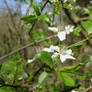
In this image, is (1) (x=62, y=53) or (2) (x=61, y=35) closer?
(1) (x=62, y=53)

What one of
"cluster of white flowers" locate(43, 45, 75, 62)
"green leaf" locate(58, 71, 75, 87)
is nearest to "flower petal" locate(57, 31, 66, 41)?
"cluster of white flowers" locate(43, 45, 75, 62)

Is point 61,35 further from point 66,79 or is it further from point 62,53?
point 66,79

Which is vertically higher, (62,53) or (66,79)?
(62,53)

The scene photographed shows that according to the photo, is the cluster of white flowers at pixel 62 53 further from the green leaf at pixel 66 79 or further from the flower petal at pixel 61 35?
the green leaf at pixel 66 79

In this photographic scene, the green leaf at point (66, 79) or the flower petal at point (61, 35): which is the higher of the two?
the flower petal at point (61, 35)

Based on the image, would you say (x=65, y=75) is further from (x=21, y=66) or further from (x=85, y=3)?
(x=85, y=3)

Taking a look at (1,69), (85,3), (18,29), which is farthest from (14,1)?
(1,69)

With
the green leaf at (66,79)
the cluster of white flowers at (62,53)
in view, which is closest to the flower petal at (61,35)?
the cluster of white flowers at (62,53)

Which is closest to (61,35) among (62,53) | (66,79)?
(62,53)

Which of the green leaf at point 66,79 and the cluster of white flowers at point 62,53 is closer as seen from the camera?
the cluster of white flowers at point 62,53

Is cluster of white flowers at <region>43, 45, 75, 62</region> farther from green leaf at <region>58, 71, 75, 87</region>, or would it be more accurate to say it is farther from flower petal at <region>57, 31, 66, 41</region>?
green leaf at <region>58, 71, 75, 87</region>

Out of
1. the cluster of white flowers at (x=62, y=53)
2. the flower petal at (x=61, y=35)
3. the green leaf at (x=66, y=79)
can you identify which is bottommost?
the green leaf at (x=66, y=79)
